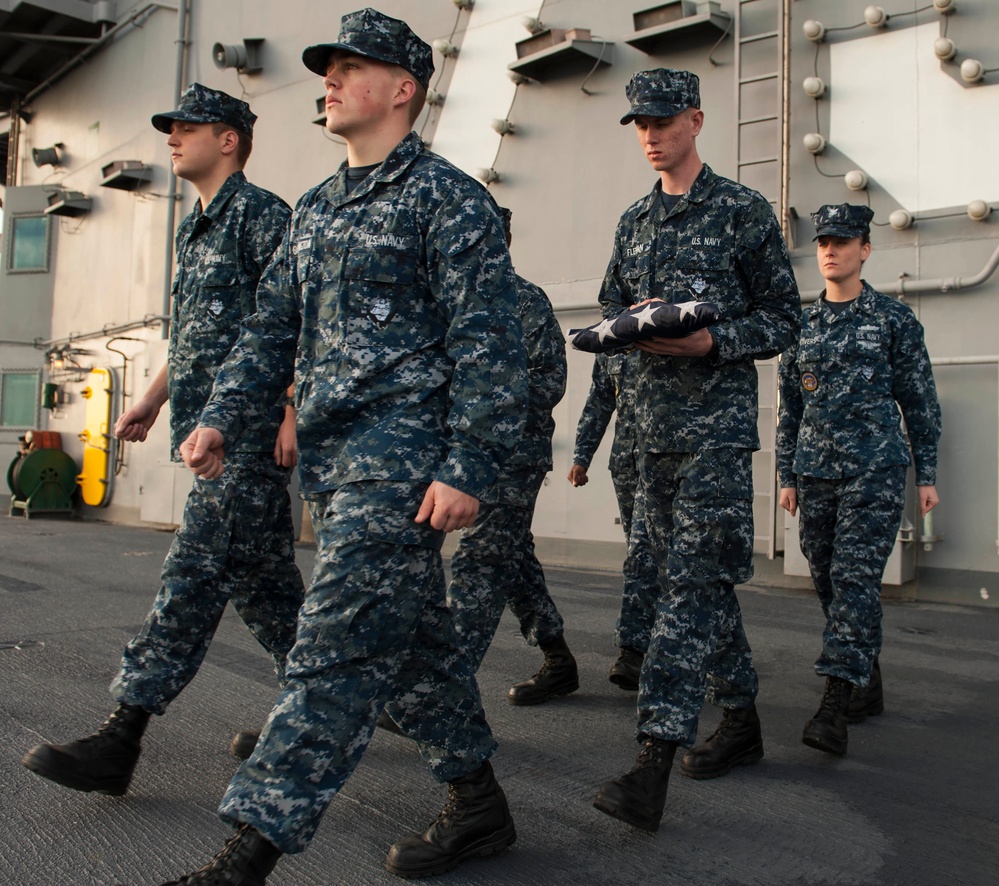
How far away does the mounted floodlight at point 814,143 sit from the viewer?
263 inches

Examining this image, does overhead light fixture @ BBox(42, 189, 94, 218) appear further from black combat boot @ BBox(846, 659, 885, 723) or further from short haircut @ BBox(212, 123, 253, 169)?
black combat boot @ BBox(846, 659, 885, 723)

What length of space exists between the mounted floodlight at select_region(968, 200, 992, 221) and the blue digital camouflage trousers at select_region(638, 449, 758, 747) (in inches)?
171

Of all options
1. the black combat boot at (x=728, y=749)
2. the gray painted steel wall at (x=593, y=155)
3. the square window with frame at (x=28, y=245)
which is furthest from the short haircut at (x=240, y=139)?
the square window with frame at (x=28, y=245)

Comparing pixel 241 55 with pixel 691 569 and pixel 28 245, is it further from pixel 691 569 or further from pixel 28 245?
pixel 691 569

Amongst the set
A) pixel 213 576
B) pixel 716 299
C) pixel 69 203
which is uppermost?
pixel 69 203

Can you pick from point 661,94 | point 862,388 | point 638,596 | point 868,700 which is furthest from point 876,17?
point 868,700

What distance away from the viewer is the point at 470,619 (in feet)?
10.6

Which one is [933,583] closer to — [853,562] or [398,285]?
[853,562]

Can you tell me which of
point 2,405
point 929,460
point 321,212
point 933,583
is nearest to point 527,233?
point 933,583

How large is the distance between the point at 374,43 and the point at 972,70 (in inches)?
211

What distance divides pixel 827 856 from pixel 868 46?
20.0ft

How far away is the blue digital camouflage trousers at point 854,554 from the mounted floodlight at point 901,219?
136 inches

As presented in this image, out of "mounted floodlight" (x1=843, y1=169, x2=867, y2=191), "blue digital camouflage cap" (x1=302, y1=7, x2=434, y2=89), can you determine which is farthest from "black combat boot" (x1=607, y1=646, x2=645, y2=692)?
"mounted floodlight" (x1=843, y1=169, x2=867, y2=191)

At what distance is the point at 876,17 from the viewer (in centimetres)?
650
